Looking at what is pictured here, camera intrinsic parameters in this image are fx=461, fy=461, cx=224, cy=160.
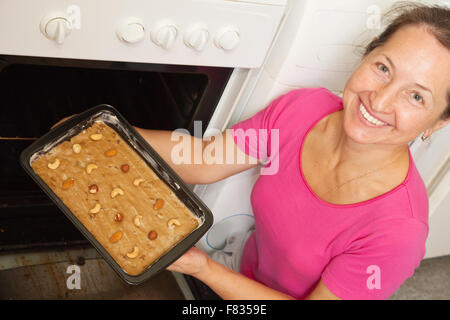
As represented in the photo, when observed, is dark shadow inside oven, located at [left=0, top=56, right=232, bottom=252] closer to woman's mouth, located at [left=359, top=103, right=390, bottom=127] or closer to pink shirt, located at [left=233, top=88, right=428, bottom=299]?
pink shirt, located at [left=233, top=88, right=428, bottom=299]

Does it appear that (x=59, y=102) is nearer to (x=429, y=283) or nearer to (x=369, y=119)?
(x=369, y=119)

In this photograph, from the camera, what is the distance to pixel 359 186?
1.08m

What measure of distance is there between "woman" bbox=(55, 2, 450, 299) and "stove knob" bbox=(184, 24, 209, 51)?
0.88 feet

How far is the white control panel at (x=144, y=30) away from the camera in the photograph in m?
0.84

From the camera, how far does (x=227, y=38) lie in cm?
101

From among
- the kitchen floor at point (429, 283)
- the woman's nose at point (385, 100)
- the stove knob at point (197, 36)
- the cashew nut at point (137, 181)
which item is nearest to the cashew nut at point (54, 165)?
the cashew nut at point (137, 181)

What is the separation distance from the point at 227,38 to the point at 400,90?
14.8 inches

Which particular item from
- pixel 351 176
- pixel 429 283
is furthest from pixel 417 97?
pixel 429 283

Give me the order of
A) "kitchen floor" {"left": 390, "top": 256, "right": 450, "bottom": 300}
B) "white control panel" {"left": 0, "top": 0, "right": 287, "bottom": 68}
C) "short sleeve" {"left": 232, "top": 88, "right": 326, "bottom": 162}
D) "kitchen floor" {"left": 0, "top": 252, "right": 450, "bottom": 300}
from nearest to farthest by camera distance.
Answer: "white control panel" {"left": 0, "top": 0, "right": 287, "bottom": 68}, "short sleeve" {"left": 232, "top": 88, "right": 326, "bottom": 162}, "kitchen floor" {"left": 0, "top": 252, "right": 450, "bottom": 300}, "kitchen floor" {"left": 390, "top": 256, "right": 450, "bottom": 300}

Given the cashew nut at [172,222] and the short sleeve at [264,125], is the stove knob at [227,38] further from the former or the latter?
the cashew nut at [172,222]

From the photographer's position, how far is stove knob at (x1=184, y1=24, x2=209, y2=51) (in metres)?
0.97

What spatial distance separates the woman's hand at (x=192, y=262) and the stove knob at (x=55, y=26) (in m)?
0.50

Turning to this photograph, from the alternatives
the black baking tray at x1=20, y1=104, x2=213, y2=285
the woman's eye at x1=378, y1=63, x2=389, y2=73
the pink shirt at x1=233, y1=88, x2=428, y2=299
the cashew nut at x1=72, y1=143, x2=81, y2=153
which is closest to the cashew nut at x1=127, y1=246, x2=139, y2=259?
the black baking tray at x1=20, y1=104, x2=213, y2=285
